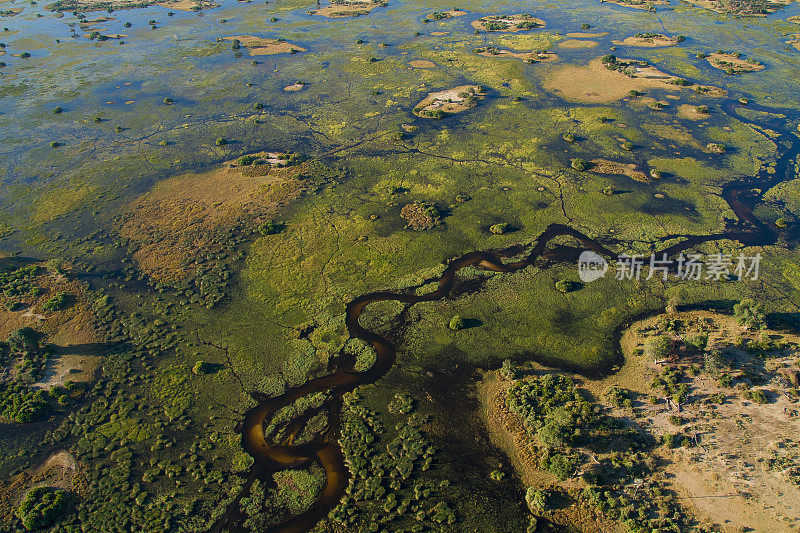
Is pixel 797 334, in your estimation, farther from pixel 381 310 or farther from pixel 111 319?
pixel 111 319

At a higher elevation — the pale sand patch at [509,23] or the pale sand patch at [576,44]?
the pale sand patch at [509,23]

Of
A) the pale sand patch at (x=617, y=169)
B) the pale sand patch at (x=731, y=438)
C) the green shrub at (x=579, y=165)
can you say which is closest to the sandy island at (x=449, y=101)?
the green shrub at (x=579, y=165)

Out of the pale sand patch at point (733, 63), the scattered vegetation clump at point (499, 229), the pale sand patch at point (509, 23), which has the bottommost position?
the scattered vegetation clump at point (499, 229)

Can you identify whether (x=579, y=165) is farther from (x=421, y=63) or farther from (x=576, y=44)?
(x=576, y=44)

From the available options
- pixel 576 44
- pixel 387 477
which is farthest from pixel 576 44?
pixel 387 477

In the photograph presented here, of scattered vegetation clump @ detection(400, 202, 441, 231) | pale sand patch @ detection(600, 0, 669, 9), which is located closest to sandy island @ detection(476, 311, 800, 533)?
scattered vegetation clump @ detection(400, 202, 441, 231)

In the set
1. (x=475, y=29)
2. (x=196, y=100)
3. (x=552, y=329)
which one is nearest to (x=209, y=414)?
(x=552, y=329)

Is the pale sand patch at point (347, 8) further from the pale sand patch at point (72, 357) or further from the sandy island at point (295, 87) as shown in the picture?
the pale sand patch at point (72, 357)
